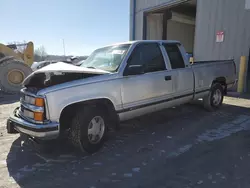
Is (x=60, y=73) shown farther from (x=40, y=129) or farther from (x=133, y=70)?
(x=133, y=70)

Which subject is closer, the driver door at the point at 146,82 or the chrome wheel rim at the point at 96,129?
the chrome wheel rim at the point at 96,129

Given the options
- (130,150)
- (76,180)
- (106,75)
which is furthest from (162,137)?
(76,180)

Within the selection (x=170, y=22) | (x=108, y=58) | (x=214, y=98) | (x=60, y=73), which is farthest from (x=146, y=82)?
(x=170, y=22)

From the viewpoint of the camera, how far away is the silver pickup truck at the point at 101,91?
3346 millimetres

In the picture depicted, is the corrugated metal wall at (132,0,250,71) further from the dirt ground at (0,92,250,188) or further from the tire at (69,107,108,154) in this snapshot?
the tire at (69,107,108,154)

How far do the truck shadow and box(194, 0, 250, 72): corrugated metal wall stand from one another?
4.91 metres

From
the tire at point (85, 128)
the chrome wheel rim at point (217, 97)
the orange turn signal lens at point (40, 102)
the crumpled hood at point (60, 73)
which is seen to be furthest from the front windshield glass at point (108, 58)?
the chrome wheel rim at point (217, 97)

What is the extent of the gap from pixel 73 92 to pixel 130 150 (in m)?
1.46

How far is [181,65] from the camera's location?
5.34m

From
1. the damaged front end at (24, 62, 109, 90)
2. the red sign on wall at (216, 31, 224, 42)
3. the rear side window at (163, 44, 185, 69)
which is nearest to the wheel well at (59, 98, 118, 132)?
the damaged front end at (24, 62, 109, 90)

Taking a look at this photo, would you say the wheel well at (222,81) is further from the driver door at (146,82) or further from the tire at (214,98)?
the driver door at (146,82)

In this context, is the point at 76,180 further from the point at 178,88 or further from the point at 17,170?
the point at 178,88

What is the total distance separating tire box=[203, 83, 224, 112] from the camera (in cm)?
644

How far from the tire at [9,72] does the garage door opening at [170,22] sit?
8.34 meters
